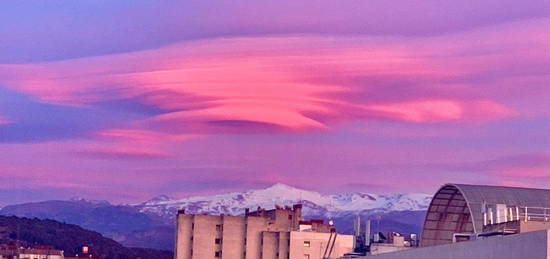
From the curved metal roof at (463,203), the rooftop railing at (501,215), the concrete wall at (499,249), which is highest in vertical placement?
the curved metal roof at (463,203)

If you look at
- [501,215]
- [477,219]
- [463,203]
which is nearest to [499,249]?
[501,215]

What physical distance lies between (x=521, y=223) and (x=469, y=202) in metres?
30.5

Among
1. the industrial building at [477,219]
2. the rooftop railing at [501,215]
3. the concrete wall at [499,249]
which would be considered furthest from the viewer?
the rooftop railing at [501,215]

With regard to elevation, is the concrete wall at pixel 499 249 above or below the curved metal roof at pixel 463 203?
below

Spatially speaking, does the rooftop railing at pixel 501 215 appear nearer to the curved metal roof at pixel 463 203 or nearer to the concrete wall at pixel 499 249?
the curved metal roof at pixel 463 203

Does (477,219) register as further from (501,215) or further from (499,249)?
(499,249)

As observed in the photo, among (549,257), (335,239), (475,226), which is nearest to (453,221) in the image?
(475,226)

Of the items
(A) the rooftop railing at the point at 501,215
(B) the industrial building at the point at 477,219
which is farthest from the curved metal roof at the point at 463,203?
(A) the rooftop railing at the point at 501,215

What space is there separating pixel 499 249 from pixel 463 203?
4839 cm

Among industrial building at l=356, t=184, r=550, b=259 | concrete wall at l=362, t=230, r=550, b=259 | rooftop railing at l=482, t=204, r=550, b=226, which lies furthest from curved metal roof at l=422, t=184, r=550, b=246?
concrete wall at l=362, t=230, r=550, b=259

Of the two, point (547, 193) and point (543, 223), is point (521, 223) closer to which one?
point (543, 223)

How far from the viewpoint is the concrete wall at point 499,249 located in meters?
61.6

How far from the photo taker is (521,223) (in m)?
76.9

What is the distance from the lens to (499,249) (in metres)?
66.6
